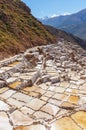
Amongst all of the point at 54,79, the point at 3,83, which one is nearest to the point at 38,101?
the point at 3,83

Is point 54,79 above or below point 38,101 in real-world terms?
above

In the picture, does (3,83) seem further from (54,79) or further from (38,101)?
(54,79)

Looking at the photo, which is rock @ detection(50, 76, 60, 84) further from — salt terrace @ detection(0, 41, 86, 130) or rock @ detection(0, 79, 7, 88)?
rock @ detection(0, 79, 7, 88)

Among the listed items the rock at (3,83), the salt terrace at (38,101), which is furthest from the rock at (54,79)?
the rock at (3,83)

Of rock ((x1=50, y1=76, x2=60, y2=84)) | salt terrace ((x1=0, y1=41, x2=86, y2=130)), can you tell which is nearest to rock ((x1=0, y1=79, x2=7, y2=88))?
salt terrace ((x1=0, y1=41, x2=86, y2=130))

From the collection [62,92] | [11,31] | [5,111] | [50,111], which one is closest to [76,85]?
[62,92]

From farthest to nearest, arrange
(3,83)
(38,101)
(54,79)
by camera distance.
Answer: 1. (54,79)
2. (3,83)
3. (38,101)

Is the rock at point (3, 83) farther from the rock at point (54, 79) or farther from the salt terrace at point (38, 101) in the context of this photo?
the rock at point (54, 79)

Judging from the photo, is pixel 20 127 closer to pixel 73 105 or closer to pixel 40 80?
→ pixel 73 105

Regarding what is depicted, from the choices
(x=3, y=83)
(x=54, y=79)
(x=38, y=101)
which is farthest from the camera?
(x=54, y=79)

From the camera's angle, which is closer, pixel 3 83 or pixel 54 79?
pixel 3 83

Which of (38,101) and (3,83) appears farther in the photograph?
(3,83)

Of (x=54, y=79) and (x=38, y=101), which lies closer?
(x=38, y=101)
